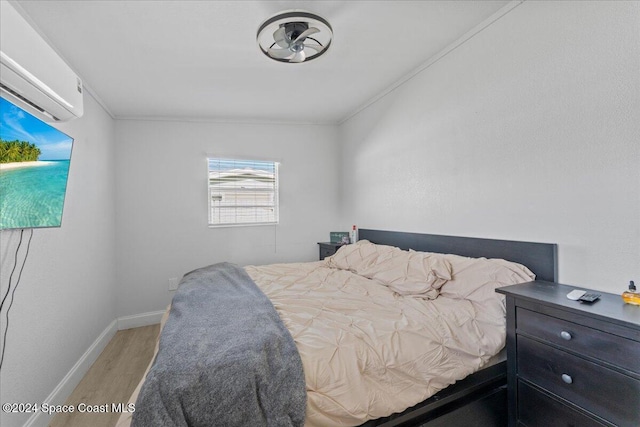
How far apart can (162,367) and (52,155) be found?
1.53 m

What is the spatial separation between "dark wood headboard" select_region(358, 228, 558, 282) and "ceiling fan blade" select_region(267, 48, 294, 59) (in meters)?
1.88

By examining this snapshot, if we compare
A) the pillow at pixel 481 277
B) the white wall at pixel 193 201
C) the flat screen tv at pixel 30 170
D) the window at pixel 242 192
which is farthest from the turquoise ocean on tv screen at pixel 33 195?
the pillow at pixel 481 277

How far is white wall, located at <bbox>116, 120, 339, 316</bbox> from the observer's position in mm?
3381

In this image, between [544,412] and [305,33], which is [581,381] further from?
[305,33]

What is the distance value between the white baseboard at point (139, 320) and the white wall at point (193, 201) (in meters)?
0.06

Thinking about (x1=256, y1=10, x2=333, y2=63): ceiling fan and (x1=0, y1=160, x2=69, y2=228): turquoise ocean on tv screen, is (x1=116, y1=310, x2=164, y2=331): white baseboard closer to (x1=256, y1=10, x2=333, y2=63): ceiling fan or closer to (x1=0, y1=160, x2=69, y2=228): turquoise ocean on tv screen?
(x1=0, y1=160, x2=69, y2=228): turquoise ocean on tv screen

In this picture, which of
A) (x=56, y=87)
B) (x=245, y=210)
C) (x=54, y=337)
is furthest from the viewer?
(x=245, y=210)

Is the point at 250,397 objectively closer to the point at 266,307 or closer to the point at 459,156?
the point at 266,307

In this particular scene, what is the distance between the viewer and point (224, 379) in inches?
41.2

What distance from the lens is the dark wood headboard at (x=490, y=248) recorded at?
1.67 m

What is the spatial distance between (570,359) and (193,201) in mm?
3697

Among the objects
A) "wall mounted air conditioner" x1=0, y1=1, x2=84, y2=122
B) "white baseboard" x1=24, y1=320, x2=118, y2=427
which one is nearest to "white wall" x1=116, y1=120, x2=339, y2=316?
"white baseboard" x1=24, y1=320, x2=118, y2=427

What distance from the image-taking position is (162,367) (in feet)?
3.45

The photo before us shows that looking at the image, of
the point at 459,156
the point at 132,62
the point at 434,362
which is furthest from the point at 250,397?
the point at 132,62
